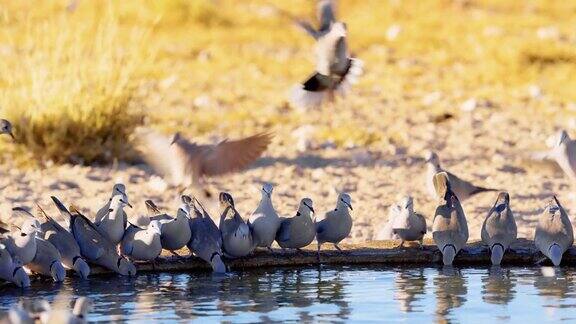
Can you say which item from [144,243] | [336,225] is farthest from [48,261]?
[336,225]

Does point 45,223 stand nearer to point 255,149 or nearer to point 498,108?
point 255,149

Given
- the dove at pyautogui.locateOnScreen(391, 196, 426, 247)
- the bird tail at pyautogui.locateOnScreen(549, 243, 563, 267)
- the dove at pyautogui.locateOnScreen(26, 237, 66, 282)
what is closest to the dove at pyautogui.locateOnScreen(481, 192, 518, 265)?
the bird tail at pyautogui.locateOnScreen(549, 243, 563, 267)

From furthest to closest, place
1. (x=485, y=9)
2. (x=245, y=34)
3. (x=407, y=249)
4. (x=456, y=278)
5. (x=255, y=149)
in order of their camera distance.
→ (x=485, y=9) < (x=245, y=34) < (x=255, y=149) < (x=407, y=249) < (x=456, y=278)

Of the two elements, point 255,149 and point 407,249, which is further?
point 255,149

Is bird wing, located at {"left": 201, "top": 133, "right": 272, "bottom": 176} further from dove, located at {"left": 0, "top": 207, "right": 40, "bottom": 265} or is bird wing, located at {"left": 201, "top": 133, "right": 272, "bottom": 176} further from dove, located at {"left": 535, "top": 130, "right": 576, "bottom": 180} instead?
dove, located at {"left": 535, "top": 130, "right": 576, "bottom": 180}

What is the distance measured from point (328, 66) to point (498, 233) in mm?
2421

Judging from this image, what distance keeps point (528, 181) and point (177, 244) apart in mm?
4409

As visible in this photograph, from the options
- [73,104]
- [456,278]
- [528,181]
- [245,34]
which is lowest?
[456,278]

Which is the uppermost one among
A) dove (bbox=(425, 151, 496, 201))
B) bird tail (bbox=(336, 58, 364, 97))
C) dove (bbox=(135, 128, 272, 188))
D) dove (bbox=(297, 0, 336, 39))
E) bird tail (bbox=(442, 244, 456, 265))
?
dove (bbox=(297, 0, 336, 39))

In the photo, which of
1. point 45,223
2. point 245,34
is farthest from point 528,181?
point 245,34

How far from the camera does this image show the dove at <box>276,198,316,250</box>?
800 cm

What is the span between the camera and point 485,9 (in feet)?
73.1

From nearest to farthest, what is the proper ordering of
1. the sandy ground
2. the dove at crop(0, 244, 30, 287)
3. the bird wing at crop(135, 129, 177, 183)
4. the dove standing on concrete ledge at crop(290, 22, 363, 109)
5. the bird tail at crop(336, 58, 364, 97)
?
1. the dove at crop(0, 244, 30, 287)
2. the bird wing at crop(135, 129, 177, 183)
3. the dove standing on concrete ledge at crop(290, 22, 363, 109)
4. the bird tail at crop(336, 58, 364, 97)
5. the sandy ground

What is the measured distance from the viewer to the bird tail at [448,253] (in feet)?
26.4
